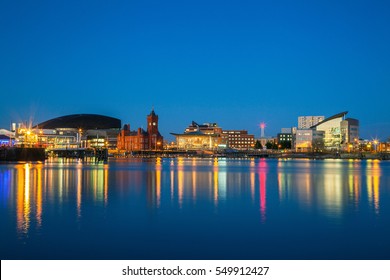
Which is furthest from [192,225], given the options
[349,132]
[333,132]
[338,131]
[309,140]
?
[333,132]

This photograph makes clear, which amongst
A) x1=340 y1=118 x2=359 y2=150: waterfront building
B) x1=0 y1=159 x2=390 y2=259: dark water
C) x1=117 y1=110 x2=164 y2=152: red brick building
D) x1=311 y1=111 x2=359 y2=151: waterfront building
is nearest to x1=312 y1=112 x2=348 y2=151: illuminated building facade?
x1=311 y1=111 x2=359 y2=151: waterfront building

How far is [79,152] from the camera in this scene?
12312 cm

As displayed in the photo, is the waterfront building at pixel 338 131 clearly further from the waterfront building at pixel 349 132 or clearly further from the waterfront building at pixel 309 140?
the waterfront building at pixel 309 140

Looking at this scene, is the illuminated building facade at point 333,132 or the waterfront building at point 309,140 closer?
the illuminated building facade at point 333,132

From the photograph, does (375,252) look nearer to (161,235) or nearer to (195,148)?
(161,235)

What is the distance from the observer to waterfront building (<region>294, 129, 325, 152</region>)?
16350cm

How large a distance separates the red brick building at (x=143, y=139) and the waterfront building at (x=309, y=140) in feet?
169

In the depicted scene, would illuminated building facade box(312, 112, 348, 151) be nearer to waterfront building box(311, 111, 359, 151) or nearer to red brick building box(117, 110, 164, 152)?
waterfront building box(311, 111, 359, 151)

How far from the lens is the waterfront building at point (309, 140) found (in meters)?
164

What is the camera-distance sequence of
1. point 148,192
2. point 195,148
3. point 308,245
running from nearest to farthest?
point 308,245, point 148,192, point 195,148

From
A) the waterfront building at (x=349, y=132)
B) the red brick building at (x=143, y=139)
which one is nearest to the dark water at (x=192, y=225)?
the waterfront building at (x=349, y=132)

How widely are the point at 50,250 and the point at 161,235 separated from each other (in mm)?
3383

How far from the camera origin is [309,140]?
16575 centimetres
